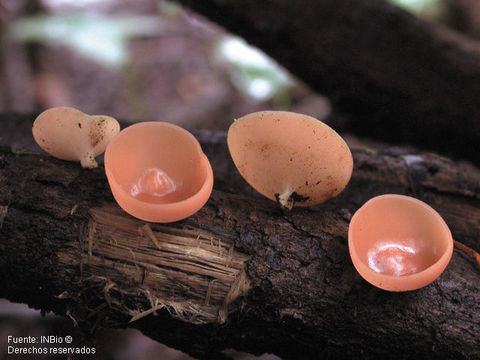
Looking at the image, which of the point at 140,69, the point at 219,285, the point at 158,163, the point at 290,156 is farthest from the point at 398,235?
the point at 140,69

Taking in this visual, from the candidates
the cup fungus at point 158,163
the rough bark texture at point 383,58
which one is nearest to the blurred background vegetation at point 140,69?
the rough bark texture at point 383,58

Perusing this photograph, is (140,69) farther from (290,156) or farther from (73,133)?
(290,156)

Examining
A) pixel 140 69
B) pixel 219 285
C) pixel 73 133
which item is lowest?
pixel 140 69

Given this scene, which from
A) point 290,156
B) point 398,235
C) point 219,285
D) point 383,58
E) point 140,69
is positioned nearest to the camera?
point 219,285

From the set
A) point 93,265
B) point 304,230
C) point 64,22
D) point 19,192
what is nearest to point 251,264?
point 304,230

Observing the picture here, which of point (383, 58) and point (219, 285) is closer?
point (219, 285)

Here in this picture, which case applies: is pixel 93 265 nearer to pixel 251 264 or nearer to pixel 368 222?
pixel 251 264

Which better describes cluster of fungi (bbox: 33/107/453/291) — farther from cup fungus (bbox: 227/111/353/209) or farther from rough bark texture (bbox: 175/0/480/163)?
rough bark texture (bbox: 175/0/480/163)
